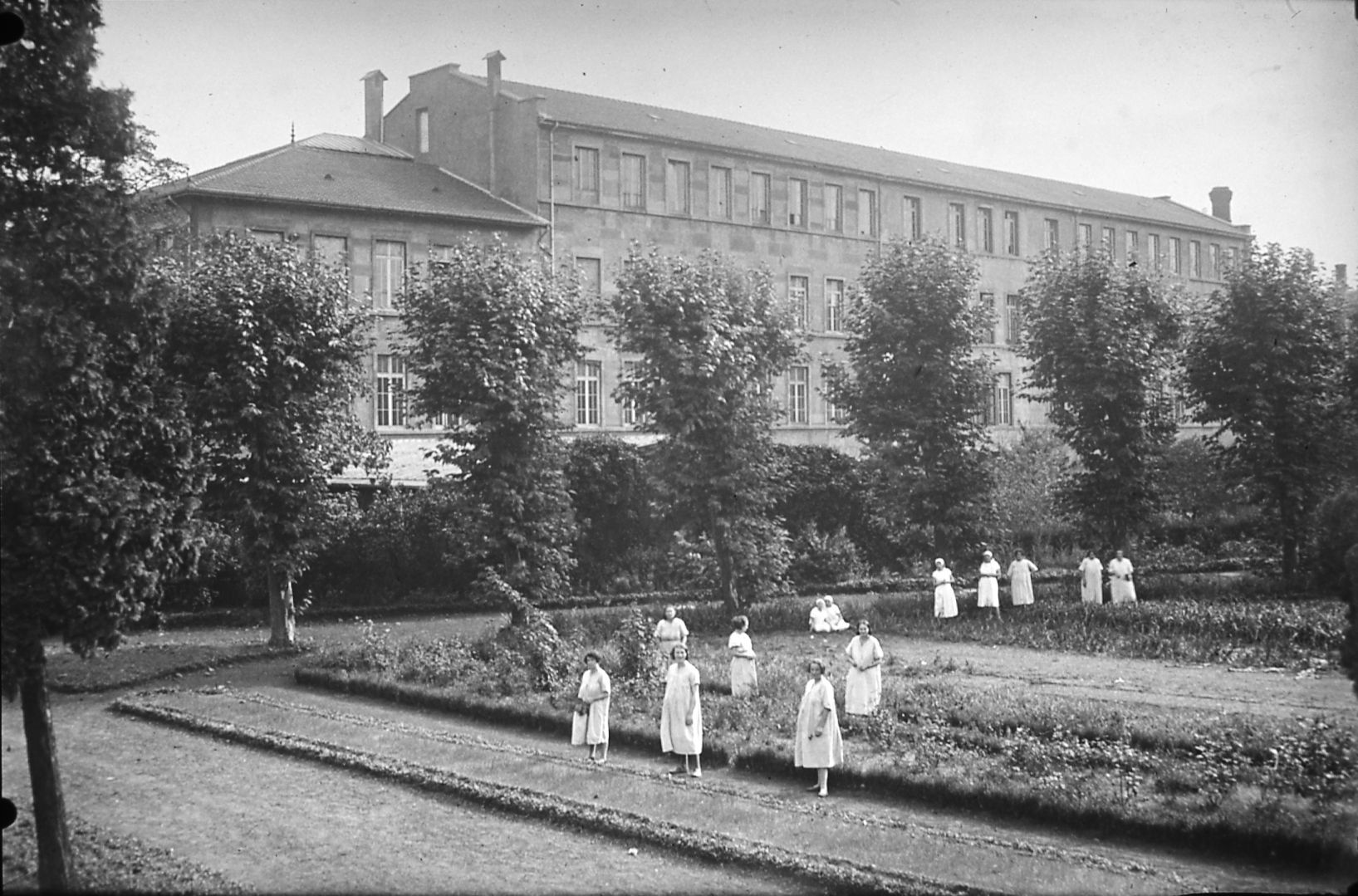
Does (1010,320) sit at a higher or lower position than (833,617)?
higher

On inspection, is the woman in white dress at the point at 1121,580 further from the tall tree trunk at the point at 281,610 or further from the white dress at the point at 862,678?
the tall tree trunk at the point at 281,610

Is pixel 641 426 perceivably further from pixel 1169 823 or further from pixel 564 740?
pixel 1169 823

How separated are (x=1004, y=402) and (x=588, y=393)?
19.8m

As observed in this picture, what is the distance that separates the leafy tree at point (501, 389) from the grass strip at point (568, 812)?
32.4 feet

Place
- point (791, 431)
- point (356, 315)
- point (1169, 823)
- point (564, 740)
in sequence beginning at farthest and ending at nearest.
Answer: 1. point (791, 431)
2. point (356, 315)
3. point (564, 740)
4. point (1169, 823)

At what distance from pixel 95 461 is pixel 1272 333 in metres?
27.6

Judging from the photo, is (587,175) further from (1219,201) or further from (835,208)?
(1219,201)

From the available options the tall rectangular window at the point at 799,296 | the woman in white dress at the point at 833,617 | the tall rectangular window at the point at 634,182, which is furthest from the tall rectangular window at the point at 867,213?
the woman in white dress at the point at 833,617

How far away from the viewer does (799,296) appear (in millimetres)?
30281

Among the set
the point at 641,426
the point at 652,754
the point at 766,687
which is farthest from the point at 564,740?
the point at 641,426

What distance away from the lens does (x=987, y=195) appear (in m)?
32.8

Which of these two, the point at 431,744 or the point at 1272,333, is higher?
the point at 1272,333

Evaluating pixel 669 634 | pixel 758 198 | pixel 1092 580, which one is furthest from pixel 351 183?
pixel 1092 580

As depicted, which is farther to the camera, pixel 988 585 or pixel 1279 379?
pixel 1279 379
